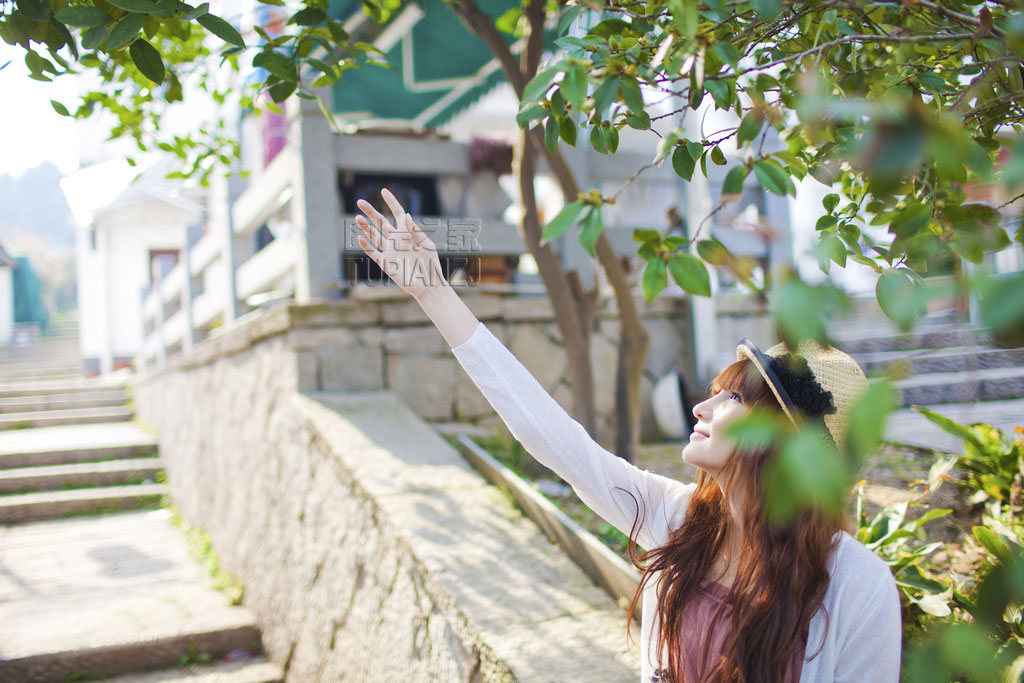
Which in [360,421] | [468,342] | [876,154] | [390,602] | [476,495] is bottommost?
[390,602]

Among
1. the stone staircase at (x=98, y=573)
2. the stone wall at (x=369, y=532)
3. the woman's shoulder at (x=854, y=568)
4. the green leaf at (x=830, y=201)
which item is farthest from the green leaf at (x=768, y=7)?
the stone staircase at (x=98, y=573)

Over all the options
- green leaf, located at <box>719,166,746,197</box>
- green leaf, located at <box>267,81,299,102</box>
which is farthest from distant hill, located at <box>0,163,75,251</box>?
green leaf, located at <box>719,166,746,197</box>

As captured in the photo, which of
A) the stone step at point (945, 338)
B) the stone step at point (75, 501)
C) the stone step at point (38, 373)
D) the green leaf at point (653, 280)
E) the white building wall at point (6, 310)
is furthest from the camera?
the white building wall at point (6, 310)

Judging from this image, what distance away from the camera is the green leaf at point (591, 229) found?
834 millimetres

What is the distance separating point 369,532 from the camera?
2.57 metres

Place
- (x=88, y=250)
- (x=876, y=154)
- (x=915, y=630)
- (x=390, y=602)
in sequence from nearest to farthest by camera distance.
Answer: (x=876, y=154), (x=915, y=630), (x=390, y=602), (x=88, y=250)

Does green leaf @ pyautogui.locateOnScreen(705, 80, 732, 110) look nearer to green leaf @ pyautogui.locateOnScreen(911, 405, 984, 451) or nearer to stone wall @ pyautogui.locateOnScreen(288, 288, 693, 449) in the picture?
green leaf @ pyautogui.locateOnScreen(911, 405, 984, 451)

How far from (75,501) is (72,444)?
3.49 ft

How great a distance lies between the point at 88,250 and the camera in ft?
45.0

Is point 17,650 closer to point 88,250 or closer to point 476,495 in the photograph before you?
point 476,495

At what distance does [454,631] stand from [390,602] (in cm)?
49

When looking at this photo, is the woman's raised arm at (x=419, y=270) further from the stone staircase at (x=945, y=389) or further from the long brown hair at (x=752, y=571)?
the stone staircase at (x=945, y=389)

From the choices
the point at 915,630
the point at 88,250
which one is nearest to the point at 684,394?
the point at 915,630

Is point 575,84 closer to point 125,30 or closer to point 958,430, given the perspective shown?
point 125,30
